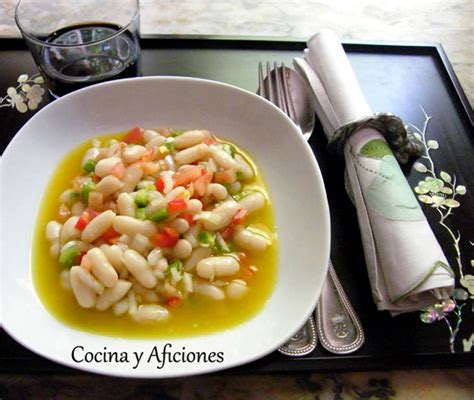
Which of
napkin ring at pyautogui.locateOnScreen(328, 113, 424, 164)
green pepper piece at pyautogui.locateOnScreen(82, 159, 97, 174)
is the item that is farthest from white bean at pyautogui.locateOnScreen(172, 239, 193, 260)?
napkin ring at pyautogui.locateOnScreen(328, 113, 424, 164)

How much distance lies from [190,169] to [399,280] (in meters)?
0.49

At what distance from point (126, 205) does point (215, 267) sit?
22 cm

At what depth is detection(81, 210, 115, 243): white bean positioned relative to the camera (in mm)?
965

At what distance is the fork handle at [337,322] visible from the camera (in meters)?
0.90

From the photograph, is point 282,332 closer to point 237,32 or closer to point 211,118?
point 211,118

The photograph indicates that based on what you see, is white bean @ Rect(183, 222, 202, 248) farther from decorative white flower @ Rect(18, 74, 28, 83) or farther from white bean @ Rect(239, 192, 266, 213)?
decorative white flower @ Rect(18, 74, 28, 83)

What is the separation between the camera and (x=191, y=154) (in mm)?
1096

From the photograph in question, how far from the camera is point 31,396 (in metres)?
0.87

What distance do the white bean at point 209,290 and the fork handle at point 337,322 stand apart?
7.6 inches

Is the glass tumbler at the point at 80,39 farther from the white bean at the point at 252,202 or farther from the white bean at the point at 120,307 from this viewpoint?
the white bean at the point at 120,307

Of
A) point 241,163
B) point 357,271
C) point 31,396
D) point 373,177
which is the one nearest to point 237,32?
point 241,163

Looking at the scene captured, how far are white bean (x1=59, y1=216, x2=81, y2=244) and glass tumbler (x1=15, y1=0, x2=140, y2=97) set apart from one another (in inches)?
17.3

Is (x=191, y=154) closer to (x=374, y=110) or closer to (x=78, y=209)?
(x=78, y=209)

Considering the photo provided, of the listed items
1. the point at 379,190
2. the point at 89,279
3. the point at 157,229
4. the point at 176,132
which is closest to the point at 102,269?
the point at 89,279
